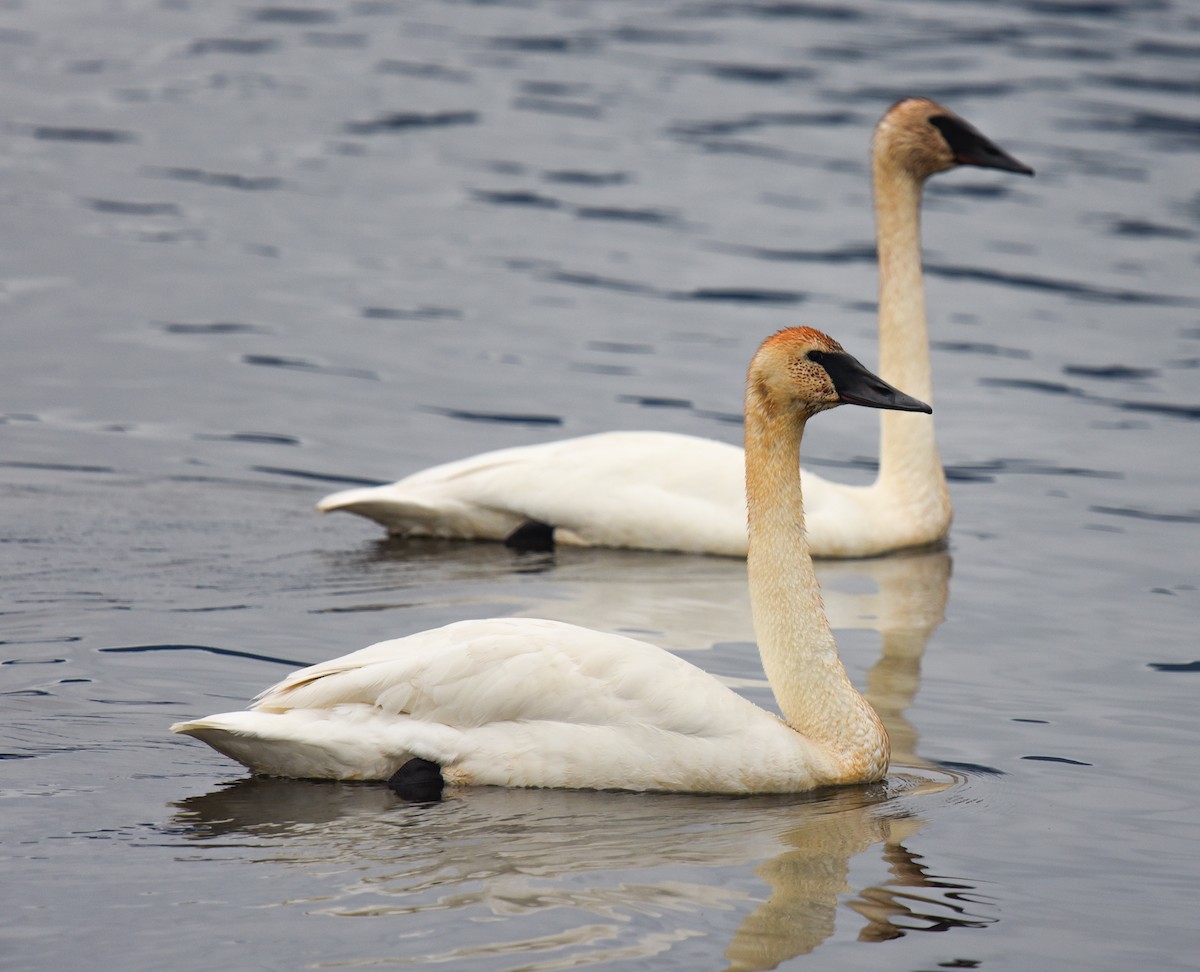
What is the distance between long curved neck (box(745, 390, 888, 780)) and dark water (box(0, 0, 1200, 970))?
A: 12.7 inches

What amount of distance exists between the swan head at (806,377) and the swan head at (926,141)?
14.2ft

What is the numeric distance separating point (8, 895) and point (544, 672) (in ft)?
6.32

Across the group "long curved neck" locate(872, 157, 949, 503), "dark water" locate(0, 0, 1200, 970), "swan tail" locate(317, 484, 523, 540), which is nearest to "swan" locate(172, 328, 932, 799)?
"dark water" locate(0, 0, 1200, 970)

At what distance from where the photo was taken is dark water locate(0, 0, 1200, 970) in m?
6.20

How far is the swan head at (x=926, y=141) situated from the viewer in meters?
11.6

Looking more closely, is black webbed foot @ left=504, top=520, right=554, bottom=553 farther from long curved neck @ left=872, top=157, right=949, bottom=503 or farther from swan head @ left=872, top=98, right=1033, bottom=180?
swan head @ left=872, top=98, right=1033, bottom=180

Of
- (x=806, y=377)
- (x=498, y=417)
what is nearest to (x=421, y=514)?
(x=498, y=417)

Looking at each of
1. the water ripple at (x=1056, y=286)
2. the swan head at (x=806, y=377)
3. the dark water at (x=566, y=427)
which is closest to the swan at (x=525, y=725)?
the dark water at (x=566, y=427)

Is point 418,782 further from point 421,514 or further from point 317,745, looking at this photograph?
point 421,514

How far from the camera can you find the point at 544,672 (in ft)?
23.0

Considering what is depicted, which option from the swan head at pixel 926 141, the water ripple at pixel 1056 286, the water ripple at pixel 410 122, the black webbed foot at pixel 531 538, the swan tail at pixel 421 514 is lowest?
the black webbed foot at pixel 531 538

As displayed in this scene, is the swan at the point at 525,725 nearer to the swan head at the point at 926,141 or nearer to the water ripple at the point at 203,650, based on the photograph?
the water ripple at the point at 203,650

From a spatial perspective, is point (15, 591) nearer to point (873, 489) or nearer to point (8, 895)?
point (8, 895)

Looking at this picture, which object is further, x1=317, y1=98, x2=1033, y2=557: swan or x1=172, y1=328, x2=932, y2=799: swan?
x1=317, y1=98, x2=1033, y2=557: swan
